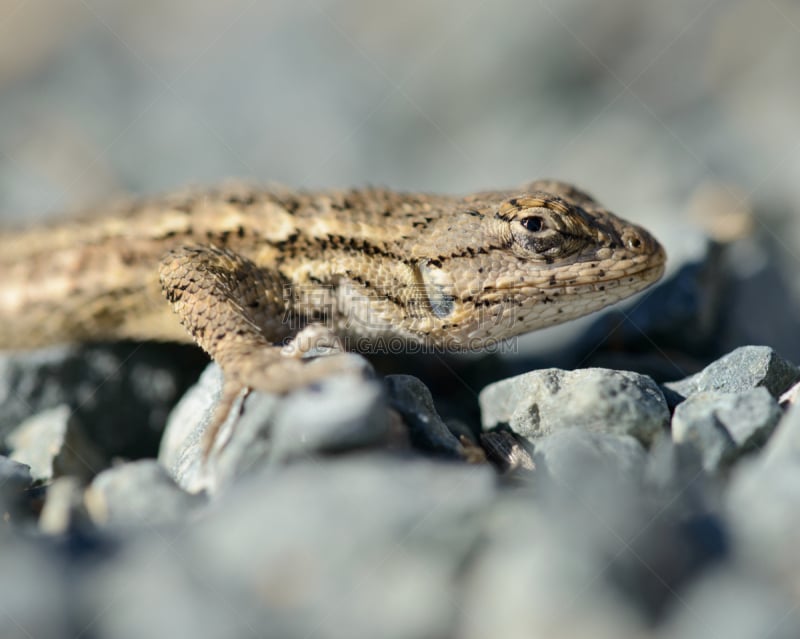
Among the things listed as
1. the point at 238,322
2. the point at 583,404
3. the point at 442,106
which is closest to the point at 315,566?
the point at 583,404

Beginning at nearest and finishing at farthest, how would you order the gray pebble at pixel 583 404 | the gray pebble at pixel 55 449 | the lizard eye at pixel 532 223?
the gray pebble at pixel 583 404
the gray pebble at pixel 55 449
the lizard eye at pixel 532 223

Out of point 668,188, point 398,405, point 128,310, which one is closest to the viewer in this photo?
point 398,405

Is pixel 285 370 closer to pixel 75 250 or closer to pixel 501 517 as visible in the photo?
pixel 501 517

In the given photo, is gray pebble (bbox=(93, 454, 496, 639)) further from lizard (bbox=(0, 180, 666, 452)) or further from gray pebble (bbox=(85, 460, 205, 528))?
lizard (bbox=(0, 180, 666, 452))

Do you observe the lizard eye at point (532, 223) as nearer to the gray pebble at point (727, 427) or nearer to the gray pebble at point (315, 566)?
the gray pebble at point (727, 427)

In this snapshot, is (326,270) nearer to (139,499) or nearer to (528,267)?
(528,267)

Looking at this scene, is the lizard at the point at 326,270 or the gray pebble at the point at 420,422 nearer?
the gray pebble at the point at 420,422

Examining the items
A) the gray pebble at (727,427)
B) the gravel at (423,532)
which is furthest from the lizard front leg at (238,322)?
the gray pebble at (727,427)

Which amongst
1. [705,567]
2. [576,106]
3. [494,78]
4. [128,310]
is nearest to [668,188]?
[576,106]
